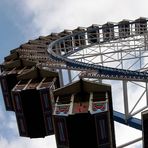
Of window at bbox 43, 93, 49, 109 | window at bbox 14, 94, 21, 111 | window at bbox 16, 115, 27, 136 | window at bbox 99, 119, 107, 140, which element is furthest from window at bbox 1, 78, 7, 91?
window at bbox 99, 119, 107, 140

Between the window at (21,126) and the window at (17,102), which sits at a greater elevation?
the window at (17,102)

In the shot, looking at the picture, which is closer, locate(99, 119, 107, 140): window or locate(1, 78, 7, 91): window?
locate(99, 119, 107, 140): window

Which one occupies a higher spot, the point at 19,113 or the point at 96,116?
the point at 96,116

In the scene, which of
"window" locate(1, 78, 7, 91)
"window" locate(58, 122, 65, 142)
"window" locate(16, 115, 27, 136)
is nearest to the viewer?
"window" locate(58, 122, 65, 142)

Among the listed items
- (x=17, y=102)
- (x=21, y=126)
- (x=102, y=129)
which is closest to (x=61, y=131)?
(x=102, y=129)

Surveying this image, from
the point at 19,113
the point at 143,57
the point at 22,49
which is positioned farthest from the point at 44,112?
the point at 22,49

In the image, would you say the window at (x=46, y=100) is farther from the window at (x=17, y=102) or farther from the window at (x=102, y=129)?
the window at (x=102, y=129)

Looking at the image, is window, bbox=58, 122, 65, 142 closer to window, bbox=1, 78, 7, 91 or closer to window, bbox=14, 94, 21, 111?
window, bbox=14, 94, 21, 111

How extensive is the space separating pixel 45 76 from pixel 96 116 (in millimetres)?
10071

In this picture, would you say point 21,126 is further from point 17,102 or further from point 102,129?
point 102,129

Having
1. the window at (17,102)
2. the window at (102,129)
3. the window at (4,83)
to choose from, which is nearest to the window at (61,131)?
the window at (102,129)

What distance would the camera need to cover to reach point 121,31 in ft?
163

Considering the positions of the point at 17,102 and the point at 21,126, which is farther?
the point at 21,126

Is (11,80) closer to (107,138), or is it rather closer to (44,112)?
(44,112)
